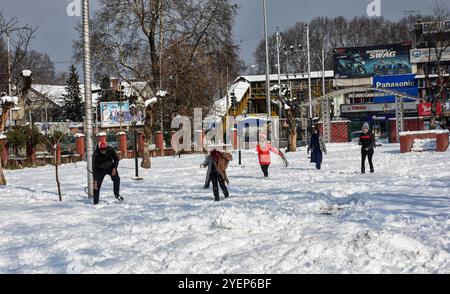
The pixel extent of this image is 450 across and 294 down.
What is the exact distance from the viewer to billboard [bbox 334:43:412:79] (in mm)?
64500

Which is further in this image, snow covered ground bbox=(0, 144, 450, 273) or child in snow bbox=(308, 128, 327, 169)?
child in snow bbox=(308, 128, 327, 169)

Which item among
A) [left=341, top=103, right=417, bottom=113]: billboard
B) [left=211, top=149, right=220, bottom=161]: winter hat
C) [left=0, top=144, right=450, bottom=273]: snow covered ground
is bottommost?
[left=0, top=144, right=450, bottom=273]: snow covered ground

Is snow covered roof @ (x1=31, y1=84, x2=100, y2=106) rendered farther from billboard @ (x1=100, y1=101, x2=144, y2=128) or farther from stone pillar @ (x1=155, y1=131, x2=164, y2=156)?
stone pillar @ (x1=155, y1=131, x2=164, y2=156)

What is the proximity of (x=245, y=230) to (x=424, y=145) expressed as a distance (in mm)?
20070

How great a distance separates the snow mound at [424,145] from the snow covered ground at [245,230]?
1190cm

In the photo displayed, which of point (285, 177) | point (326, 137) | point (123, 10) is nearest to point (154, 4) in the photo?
point (123, 10)

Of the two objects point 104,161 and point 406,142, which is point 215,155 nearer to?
point 104,161

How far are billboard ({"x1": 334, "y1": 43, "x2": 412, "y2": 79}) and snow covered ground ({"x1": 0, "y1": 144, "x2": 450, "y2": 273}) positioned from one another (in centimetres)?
5296

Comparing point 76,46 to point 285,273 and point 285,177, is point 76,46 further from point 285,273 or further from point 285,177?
point 285,273

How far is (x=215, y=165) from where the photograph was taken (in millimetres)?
11656

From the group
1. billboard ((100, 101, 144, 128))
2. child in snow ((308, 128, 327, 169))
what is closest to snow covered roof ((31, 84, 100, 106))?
billboard ((100, 101, 144, 128))

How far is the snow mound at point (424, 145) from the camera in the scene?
25641 mm

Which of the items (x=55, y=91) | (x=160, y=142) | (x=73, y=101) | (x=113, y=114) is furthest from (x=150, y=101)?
(x=55, y=91)
